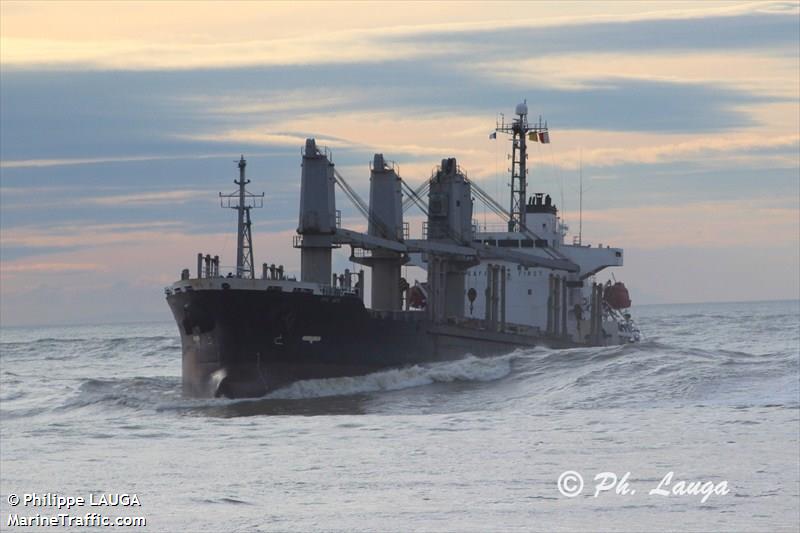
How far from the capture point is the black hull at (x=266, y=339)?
115 ft

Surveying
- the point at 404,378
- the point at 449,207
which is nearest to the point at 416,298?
the point at 449,207

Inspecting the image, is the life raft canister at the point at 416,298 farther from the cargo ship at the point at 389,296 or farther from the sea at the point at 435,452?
the sea at the point at 435,452

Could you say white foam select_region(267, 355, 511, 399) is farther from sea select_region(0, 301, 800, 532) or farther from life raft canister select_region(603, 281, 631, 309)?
life raft canister select_region(603, 281, 631, 309)

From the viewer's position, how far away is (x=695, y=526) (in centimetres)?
1371

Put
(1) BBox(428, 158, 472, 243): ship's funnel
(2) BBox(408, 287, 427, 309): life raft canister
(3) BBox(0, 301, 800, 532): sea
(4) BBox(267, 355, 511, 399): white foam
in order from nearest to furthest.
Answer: (3) BBox(0, 301, 800, 532): sea → (4) BBox(267, 355, 511, 399): white foam → (1) BBox(428, 158, 472, 243): ship's funnel → (2) BBox(408, 287, 427, 309): life raft canister

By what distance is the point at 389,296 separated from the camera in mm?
48000

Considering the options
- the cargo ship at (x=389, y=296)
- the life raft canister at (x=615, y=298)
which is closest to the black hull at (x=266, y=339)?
the cargo ship at (x=389, y=296)

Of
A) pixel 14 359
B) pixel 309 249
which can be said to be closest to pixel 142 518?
pixel 309 249

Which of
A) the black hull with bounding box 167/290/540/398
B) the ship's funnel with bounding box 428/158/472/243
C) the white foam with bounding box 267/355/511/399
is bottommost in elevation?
the white foam with bounding box 267/355/511/399

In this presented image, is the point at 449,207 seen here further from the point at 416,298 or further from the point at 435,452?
Result: the point at 435,452

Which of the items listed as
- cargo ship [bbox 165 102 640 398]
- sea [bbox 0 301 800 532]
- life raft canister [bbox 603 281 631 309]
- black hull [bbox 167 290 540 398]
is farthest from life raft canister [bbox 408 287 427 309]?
black hull [bbox 167 290 540 398]

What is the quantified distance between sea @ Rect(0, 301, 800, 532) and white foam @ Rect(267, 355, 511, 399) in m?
0.09

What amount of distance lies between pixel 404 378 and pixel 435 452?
18.3 m

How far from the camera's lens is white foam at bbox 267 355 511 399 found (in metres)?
35.3
